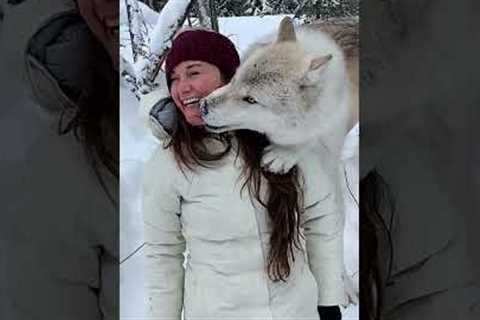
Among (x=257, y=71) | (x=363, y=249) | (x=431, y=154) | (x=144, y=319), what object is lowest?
(x=144, y=319)

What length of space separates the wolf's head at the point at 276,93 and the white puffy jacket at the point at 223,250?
0.07m

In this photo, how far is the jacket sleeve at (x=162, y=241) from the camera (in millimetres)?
1471

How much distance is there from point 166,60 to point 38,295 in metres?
0.43

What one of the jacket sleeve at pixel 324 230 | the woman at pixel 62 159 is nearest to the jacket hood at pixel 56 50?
the woman at pixel 62 159

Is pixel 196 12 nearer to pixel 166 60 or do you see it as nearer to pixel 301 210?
pixel 166 60

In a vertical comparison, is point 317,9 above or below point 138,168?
above

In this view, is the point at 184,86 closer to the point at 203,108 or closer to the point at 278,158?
the point at 203,108

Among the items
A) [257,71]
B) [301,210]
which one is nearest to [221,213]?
[301,210]

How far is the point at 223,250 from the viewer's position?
4.79ft

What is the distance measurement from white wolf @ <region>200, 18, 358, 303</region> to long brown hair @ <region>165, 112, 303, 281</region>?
0.01 metres

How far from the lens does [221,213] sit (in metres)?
1.45

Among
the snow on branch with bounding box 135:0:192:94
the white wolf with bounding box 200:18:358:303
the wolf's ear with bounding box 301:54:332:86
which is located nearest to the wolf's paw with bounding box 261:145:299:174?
the white wolf with bounding box 200:18:358:303

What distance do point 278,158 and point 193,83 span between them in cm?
18

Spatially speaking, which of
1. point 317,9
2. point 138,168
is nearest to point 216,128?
point 138,168
